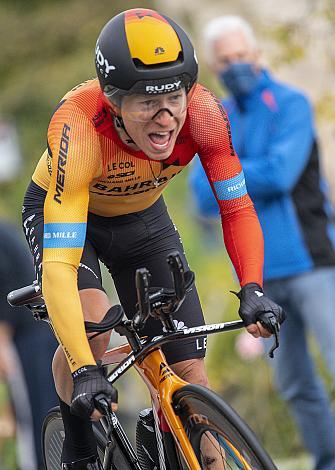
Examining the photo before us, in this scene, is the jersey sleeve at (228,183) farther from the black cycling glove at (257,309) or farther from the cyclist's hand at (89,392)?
the cyclist's hand at (89,392)

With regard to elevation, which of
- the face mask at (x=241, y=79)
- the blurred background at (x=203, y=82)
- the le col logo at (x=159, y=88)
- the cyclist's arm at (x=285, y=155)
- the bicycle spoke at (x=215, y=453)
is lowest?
the blurred background at (x=203, y=82)

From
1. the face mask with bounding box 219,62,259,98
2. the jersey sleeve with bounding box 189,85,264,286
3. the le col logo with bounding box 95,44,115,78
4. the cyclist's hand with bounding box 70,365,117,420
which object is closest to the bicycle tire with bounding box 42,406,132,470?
the cyclist's hand with bounding box 70,365,117,420

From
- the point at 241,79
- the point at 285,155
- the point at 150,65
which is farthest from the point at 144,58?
the point at 241,79

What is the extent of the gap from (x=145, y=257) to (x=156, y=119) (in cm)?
80

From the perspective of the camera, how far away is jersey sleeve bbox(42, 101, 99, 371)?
164 inches

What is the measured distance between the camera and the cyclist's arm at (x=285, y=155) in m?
6.20

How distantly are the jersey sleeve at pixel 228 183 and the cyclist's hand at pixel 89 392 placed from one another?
0.78 metres

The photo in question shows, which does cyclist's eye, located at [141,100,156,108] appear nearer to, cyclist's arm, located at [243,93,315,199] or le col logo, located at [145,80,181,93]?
le col logo, located at [145,80,181,93]

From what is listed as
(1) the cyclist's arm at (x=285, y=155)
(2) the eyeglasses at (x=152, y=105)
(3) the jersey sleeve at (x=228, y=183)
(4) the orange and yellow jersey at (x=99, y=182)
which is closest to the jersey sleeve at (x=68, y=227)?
(4) the orange and yellow jersey at (x=99, y=182)

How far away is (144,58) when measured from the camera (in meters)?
4.21

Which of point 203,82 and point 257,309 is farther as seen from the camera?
point 203,82

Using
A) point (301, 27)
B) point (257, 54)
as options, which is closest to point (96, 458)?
point (257, 54)

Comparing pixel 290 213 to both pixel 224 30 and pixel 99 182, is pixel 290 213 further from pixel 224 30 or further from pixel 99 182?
pixel 99 182

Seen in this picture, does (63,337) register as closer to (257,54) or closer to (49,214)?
(49,214)
